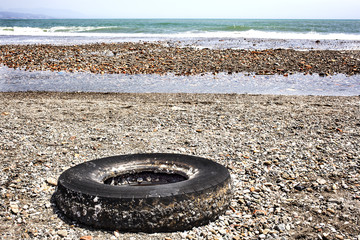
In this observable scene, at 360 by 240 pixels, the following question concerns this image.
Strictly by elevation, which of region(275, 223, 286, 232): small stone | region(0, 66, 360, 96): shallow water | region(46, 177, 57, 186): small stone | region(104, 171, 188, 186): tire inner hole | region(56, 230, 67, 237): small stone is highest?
region(0, 66, 360, 96): shallow water

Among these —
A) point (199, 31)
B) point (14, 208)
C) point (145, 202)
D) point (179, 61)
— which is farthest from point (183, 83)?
point (199, 31)

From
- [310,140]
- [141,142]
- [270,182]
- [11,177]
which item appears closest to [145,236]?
[270,182]

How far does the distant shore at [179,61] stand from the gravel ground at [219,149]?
4285mm

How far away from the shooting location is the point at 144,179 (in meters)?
4.27

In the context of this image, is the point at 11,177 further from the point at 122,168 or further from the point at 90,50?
the point at 90,50

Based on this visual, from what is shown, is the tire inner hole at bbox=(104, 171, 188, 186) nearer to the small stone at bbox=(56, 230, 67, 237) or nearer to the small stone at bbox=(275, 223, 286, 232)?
the small stone at bbox=(56, 230, 67, 237)

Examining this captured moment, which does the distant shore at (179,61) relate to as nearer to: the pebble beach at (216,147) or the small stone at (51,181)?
the pebble beach at (216,147)

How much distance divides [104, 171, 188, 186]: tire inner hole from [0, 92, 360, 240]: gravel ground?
74 cm

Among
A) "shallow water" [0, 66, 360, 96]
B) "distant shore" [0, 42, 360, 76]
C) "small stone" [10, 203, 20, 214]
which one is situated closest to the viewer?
"small stone" [10, 203, 20, 214]

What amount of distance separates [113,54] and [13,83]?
19.3 ft

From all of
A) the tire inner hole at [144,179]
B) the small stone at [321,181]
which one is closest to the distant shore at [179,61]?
the small stone at [321,181]

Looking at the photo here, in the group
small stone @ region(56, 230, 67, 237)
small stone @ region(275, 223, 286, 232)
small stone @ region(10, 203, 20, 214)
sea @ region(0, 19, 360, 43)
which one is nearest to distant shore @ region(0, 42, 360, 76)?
small stone @ region(10, 203, 20, 214)

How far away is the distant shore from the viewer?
45.1 feet

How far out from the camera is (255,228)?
354cm
